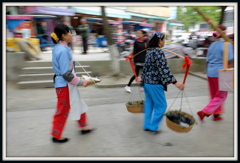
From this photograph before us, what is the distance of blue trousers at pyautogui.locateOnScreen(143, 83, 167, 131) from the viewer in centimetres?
296

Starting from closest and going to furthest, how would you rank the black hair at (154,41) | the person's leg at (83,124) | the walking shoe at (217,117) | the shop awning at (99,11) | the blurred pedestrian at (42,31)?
the black hair at (154,41) → the person's leg at (83,124) → the walking shoe at (217,117) → the blurred pedestrian at (42,31) → the shop awning at (99,11)

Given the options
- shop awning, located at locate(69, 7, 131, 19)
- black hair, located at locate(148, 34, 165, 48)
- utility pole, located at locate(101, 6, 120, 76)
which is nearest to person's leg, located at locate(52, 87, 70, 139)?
black hair, located at locate(148, 34, 165, 48)

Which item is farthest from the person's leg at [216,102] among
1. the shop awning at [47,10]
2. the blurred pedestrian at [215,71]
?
the shop awning at [47,10]

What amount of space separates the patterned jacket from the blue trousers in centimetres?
9

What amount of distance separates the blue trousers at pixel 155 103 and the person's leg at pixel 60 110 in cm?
119

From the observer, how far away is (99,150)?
2717mm

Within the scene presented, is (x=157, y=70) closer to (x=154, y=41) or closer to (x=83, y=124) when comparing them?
(x=154, y=41)

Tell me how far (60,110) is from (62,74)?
53 cm

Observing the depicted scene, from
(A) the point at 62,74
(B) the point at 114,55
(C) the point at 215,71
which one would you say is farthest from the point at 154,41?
(B) the point at 114,55

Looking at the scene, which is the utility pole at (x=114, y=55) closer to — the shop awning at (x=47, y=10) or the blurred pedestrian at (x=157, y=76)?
the blurred pedestrian at (x=157, y=76)

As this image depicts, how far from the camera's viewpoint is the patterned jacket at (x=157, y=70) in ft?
9.28

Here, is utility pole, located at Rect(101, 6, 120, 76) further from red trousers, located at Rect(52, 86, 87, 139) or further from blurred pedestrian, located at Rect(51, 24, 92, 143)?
red trousers, located at Rect(52, 86, 87, 139)

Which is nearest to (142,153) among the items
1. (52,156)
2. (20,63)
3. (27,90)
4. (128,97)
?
(52,156)

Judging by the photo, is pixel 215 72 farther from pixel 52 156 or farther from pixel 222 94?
pixel 52 156
